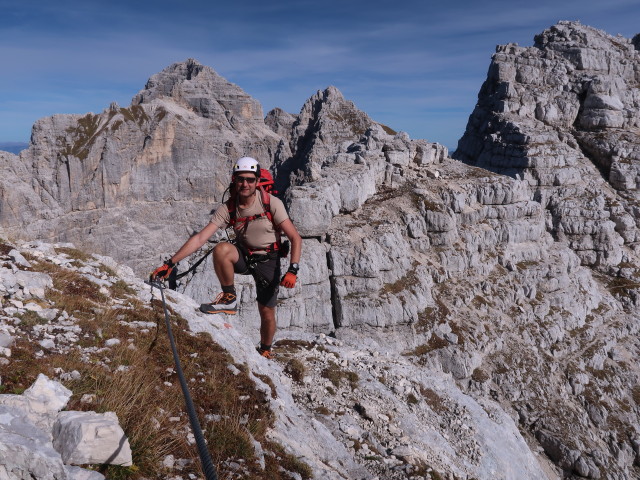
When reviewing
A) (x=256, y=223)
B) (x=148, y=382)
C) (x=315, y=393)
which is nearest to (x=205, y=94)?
(x=315, y=393)

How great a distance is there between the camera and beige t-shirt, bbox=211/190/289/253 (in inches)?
398

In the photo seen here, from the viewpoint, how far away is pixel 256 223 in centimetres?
1037

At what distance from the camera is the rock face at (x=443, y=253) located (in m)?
17.9

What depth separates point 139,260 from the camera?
10912 cm

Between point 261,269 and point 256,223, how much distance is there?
1377 millimetres

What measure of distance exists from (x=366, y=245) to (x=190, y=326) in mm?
35437

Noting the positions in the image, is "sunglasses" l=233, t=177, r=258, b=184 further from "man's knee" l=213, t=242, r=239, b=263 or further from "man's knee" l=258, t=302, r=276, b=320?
"man's knee" l=258, t=302, r=276, b=320

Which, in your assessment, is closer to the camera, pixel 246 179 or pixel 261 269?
pixel 246 179

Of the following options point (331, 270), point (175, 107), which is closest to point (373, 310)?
point (331, 270)

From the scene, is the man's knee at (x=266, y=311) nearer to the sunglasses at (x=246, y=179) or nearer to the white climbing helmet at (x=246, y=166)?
the sunglasses at (x=246, y=179)

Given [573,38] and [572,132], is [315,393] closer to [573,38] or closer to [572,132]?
[572,132]

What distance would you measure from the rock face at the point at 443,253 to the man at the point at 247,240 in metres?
Result: 2.52

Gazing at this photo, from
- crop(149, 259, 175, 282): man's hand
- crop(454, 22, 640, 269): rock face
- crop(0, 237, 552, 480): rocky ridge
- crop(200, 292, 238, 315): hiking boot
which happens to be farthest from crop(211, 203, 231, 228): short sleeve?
crop(454, 22, 640, 269): rock face

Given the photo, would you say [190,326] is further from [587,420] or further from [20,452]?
[587,420]
